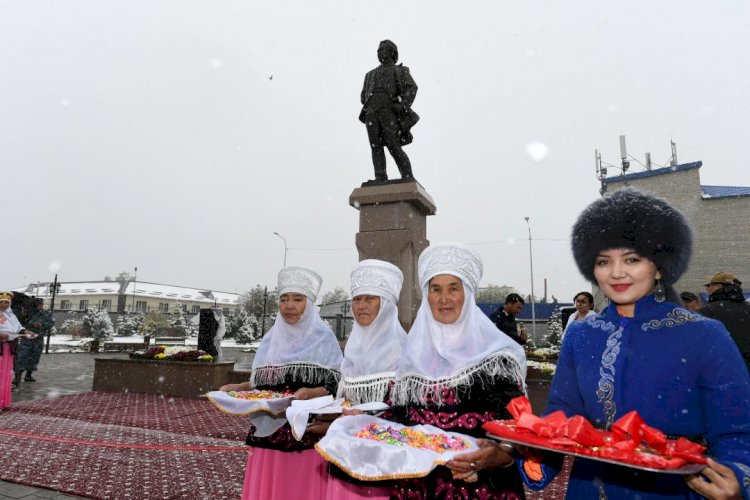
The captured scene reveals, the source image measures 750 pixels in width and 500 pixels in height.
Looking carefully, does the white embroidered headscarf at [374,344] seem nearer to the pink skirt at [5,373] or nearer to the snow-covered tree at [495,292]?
the pink skirt at [5,373]

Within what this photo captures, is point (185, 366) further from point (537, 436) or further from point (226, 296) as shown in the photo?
point (226, 296)

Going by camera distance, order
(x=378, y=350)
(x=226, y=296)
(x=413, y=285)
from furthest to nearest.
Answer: (x=226, y=296), (x=413, y=285), (x=378, y=350)

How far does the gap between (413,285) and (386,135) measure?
260 cm

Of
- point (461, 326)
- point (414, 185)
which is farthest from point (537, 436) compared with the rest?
point (414, 185)

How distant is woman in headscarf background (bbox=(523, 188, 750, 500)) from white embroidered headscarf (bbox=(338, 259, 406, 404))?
1127 mm

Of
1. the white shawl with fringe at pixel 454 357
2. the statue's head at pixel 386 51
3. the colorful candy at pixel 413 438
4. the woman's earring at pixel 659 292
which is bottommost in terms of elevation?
the colorful candy at pixel 413 438

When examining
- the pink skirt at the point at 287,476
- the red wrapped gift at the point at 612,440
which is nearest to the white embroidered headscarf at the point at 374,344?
the pink skirt at the point at 287,476

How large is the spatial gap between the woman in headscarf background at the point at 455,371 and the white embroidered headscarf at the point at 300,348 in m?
1.07

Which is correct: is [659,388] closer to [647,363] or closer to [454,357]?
[647,363]

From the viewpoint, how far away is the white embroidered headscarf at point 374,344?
2.75 metres

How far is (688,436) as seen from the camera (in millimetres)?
1490

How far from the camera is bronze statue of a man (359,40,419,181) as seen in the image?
7.51m

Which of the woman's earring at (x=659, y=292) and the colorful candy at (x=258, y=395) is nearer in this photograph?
the woman's earring at (x=659, y=292)

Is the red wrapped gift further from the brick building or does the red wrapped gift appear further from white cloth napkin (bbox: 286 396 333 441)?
the brick building
